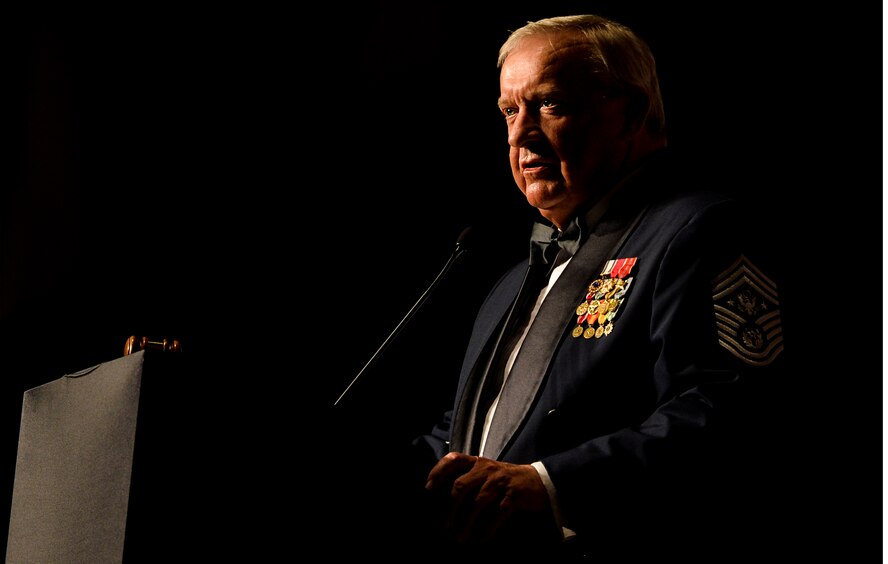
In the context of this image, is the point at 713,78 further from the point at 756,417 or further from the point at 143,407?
the point at 143,407

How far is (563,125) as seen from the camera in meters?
1.98

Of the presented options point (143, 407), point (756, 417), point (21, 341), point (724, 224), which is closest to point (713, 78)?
point (724, 224)

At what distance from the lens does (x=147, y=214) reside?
253 centimetres

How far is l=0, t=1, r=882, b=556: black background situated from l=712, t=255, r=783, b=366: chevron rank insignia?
0.57 m

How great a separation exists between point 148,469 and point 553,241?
3.83ft

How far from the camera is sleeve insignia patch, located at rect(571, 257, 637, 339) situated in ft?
5.38

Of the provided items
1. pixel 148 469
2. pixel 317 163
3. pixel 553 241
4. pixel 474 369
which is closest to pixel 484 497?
pixel 148 469

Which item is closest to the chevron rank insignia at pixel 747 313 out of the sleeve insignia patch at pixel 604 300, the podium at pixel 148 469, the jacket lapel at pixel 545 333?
the sleeve insignia patch at pixel 604 300

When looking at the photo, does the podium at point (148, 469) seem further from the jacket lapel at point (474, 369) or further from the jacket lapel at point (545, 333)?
the jacket lapel at point (474, 369)

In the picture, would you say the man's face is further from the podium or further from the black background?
the podium

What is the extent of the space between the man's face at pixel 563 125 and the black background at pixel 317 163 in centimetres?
32

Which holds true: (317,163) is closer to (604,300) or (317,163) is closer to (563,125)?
(563,125)

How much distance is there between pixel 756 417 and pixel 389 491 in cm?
65

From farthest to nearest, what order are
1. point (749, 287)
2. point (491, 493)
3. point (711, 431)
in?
point (749, 287) → point (711, 431) → point (491, 493)
